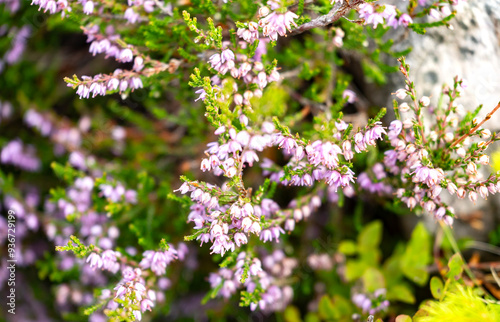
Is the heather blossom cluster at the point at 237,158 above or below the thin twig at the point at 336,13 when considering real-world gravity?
below

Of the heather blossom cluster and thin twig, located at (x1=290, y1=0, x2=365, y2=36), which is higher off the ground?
thin twig, located at (x1=290, y1=0, x2=365, y2=36)

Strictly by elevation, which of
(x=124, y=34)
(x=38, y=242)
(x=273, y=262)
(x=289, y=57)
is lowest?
(x=38, y=242)

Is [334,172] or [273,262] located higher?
[334,172]

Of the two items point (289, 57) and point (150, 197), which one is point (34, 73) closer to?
point (150, 197)

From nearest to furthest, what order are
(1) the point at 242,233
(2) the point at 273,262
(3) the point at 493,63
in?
(1) the point at 242,233 < (3) the point at 493,63 < (2) the point at 273,262

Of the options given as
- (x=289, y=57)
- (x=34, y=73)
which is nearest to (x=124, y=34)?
(x=289, y=57)

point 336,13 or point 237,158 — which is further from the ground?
point 336,13

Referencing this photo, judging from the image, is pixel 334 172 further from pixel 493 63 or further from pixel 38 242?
pixel 38 242

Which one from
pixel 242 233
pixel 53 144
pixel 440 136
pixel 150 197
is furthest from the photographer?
pixel 53 144

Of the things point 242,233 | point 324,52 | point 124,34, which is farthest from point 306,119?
point 242,233

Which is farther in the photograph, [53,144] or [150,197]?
[53,144]
